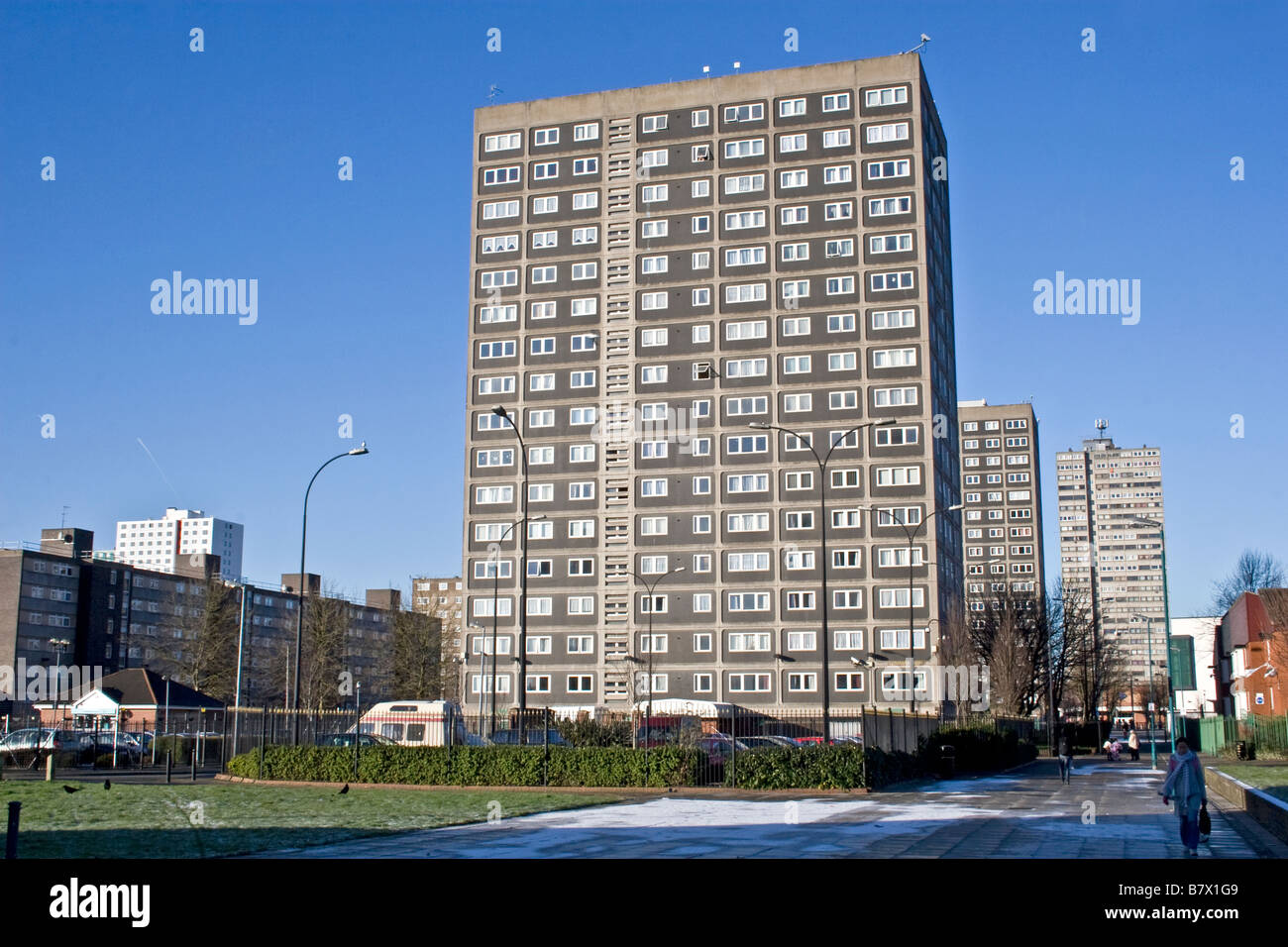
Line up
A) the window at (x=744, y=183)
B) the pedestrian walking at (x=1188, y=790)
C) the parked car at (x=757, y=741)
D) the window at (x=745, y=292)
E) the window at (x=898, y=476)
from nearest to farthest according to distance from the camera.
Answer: the pedestrian walking at (x=1188, y=790), the parked car at (x=757, y=741), the window at (x=898, y=476), the window at (x=745, y=292), the window at (x=744, y=183)

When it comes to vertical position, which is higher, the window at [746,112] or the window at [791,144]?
the window at [746,112]

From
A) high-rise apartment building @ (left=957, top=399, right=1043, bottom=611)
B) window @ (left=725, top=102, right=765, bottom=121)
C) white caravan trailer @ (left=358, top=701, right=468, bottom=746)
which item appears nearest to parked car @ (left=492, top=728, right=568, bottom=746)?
white caravan trailer @ (left=358, top=701, right=468, bottom=746)

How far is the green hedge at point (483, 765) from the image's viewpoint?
114 feet

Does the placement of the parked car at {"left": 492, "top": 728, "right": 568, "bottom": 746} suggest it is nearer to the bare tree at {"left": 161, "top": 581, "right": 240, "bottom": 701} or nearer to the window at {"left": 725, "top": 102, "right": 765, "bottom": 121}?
the bare tree at {"left": 161, "top": 581, "right": 240, "bottom": 701}

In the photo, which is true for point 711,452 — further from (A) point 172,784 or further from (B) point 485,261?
(A) point 172,784

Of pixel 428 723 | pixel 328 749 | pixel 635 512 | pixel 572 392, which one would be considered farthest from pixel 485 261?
pixel 328 749

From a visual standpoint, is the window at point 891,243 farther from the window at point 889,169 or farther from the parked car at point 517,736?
the parked car at point 517,736

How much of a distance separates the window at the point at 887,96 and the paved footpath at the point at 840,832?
6739 centimetres

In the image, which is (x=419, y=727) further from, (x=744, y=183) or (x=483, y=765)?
(x=744, y=183)

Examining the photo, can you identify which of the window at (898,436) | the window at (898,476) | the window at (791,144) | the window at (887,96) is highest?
the window at (887,96)

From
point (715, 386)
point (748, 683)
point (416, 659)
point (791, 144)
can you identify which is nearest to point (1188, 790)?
point (748, 683)

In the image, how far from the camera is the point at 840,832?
21.6m

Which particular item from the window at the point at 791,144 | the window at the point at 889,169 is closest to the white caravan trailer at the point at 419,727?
the window at the point at 889,169

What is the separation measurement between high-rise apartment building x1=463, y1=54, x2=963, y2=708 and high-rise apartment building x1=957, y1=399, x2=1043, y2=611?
88.5m
